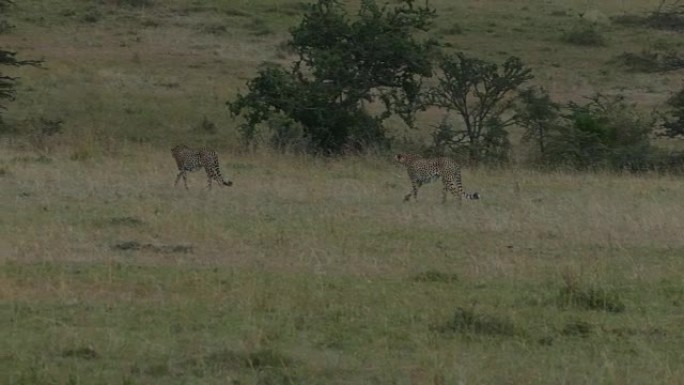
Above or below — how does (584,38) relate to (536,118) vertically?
below

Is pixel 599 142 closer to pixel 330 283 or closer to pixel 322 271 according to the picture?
pixel 322 271

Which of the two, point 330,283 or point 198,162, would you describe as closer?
point 330,283

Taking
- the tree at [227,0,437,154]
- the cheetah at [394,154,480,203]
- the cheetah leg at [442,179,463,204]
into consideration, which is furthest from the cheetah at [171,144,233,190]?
the tree at [227,0,437,154]

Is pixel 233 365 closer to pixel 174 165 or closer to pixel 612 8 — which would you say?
pixel 174 165

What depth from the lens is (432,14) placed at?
84.6 feet

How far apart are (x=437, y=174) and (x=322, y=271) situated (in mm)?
6123

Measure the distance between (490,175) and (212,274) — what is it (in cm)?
996

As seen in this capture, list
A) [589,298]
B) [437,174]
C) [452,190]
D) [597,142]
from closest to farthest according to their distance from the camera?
[589,298]
[452,190]
[437,174]
[597,142]

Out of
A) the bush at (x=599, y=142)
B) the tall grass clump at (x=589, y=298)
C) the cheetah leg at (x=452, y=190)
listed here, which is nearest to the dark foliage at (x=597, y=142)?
the bush at (x=599, y=142)

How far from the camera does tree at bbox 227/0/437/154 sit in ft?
79.9

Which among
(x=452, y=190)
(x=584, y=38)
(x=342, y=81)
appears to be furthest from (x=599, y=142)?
(x=584, y=38)

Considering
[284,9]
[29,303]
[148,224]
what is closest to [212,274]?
[29,303]

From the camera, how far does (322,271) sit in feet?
36.2

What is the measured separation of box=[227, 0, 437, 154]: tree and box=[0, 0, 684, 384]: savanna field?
3.06 feet
